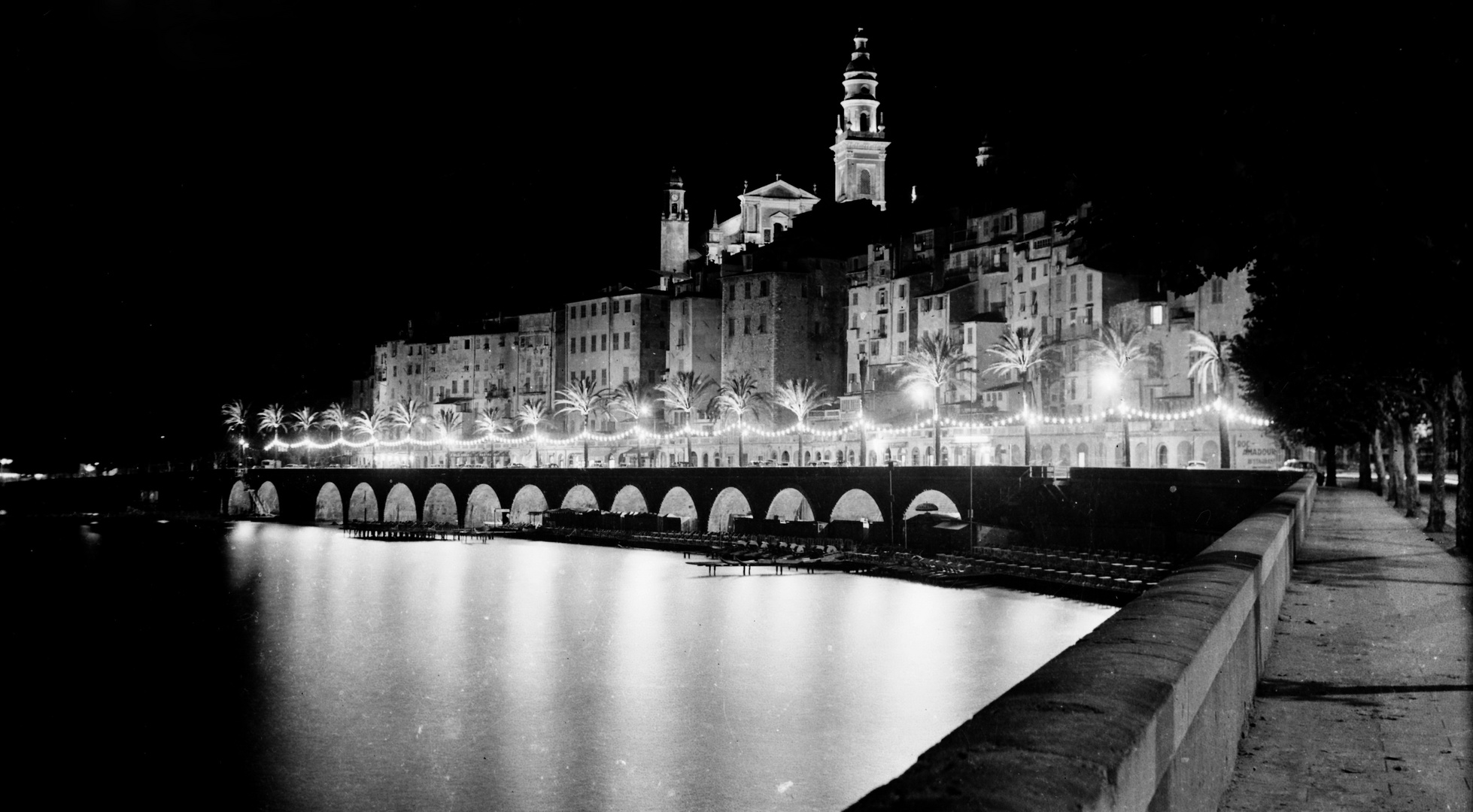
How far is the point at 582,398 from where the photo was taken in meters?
112

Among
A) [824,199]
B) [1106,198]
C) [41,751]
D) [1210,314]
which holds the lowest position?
[41,751]

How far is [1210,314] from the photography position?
240ft

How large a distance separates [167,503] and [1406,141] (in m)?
143

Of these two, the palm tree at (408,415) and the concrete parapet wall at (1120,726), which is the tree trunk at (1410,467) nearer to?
the concrete parapet wall at (1120,726)

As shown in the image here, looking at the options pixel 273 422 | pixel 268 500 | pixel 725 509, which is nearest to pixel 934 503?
pixel 725 509

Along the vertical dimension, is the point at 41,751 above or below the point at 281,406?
below

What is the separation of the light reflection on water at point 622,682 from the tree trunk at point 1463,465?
1212 centimetres

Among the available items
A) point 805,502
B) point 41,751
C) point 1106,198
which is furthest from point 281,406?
point 1106,198

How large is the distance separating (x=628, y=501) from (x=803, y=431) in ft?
42.5

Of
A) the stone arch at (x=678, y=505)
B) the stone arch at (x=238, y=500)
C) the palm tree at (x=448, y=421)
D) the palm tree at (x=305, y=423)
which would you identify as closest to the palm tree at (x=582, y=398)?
the palm tree at (x=448, y=421)

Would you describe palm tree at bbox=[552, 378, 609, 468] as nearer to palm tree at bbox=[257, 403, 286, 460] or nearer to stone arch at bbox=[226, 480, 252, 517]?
stone arch at bbox=[226, 480, 252, 517]

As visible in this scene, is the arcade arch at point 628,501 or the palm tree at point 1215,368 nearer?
the palm tree at point 1215,368

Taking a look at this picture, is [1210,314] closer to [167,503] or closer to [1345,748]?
[1345,748]

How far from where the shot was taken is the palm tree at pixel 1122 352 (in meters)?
61.0
